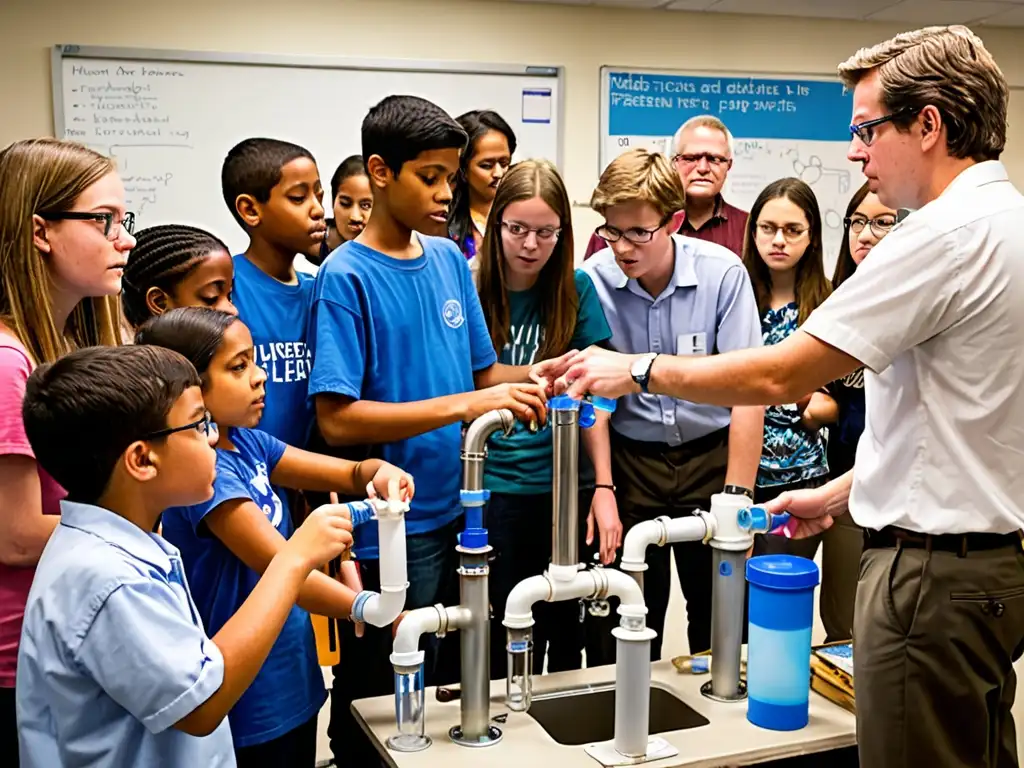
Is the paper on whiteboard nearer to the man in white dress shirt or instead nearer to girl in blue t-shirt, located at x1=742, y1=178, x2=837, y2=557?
girl in blue t-shirt, located at x1=742, y1=178, x2=837, y2=557

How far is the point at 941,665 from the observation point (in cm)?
142

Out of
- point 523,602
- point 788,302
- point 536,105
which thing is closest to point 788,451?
point 788,302

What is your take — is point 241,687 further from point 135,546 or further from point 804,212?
point 804,212

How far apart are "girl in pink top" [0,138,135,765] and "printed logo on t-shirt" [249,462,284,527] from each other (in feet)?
0.97

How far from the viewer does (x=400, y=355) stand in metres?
1.83

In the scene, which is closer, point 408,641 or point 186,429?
point 186,429

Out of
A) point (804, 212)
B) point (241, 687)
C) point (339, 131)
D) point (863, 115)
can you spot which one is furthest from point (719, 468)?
point (339, 131)

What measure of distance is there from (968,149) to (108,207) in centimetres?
131

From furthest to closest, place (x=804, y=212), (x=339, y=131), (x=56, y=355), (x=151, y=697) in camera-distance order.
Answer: (x=339, y=131), (x=804, y=212), (x=56, y=355), (x=151, y=697)

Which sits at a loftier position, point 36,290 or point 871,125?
point 871,125

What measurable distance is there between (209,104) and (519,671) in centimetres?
323

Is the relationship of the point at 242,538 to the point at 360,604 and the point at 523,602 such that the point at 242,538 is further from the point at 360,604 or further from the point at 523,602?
the point at 523,602

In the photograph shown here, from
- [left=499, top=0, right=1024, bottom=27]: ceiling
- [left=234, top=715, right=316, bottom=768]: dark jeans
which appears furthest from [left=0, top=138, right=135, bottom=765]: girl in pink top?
[left=499, top=0, right=1024, bottom=27]: ceiling

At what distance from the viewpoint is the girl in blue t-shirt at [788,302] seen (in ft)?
8.04
